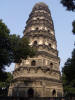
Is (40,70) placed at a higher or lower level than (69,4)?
lower

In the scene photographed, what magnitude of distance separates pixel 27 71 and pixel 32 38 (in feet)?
20.2

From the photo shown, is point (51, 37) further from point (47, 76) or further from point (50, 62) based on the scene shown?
point (47, 76)

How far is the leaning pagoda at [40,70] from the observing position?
726 inches

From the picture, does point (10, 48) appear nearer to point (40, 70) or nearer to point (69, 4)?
point (40, 70)

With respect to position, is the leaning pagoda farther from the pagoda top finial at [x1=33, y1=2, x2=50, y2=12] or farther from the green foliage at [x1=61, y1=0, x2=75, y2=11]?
the green foliage at [x1=61, y1=0, x2=75, y2=11]

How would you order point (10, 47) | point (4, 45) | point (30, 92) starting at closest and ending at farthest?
1. point (4, 45)
2. point (10, 47)
3. point (30, 92)

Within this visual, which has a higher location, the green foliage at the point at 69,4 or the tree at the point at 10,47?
the green foliage at the point at 69,4

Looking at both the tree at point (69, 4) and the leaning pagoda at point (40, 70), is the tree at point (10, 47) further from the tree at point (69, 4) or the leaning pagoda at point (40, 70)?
the tree at point (69, 4)

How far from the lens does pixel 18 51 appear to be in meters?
15.5

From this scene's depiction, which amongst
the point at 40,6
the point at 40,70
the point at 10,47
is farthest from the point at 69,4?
the point at 40,6

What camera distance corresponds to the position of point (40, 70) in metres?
19.4

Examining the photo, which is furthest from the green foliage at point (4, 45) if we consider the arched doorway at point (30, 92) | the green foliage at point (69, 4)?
the green foliage at point (69, 4)

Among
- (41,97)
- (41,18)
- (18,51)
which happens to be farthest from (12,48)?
(41,18)

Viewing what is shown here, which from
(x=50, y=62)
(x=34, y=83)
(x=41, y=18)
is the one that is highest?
(x=41, y=18)
